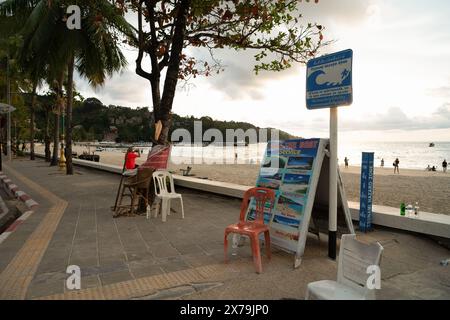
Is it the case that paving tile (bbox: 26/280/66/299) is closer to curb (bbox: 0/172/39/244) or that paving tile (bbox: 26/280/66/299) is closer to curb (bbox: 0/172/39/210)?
curb (bbox: 0/172/39/244)

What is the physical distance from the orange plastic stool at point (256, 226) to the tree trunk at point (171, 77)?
4014mm

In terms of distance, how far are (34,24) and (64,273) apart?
14.7 metres

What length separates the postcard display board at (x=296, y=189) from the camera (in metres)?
4.30

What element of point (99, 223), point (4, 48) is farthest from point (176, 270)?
point (4, 48)

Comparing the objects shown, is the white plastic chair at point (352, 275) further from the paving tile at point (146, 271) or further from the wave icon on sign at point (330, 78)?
the wave icon on sign at point (330, 78)

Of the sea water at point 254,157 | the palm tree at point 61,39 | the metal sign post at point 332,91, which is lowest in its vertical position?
the sea water at point 254,157

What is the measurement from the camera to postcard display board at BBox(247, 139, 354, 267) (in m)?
4.30

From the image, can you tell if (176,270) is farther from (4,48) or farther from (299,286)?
(4,48)

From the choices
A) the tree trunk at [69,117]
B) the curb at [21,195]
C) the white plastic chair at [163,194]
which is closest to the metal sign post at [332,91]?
the white plastic chair at [163,194]

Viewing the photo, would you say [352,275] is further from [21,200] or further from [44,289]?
[21,200]

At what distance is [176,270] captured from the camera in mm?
3992

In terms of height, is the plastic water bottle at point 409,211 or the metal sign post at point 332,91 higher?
the metal sign post at point 332,91

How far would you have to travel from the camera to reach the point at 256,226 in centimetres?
418

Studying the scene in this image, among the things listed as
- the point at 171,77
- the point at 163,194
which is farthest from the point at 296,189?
the point at 171,77
